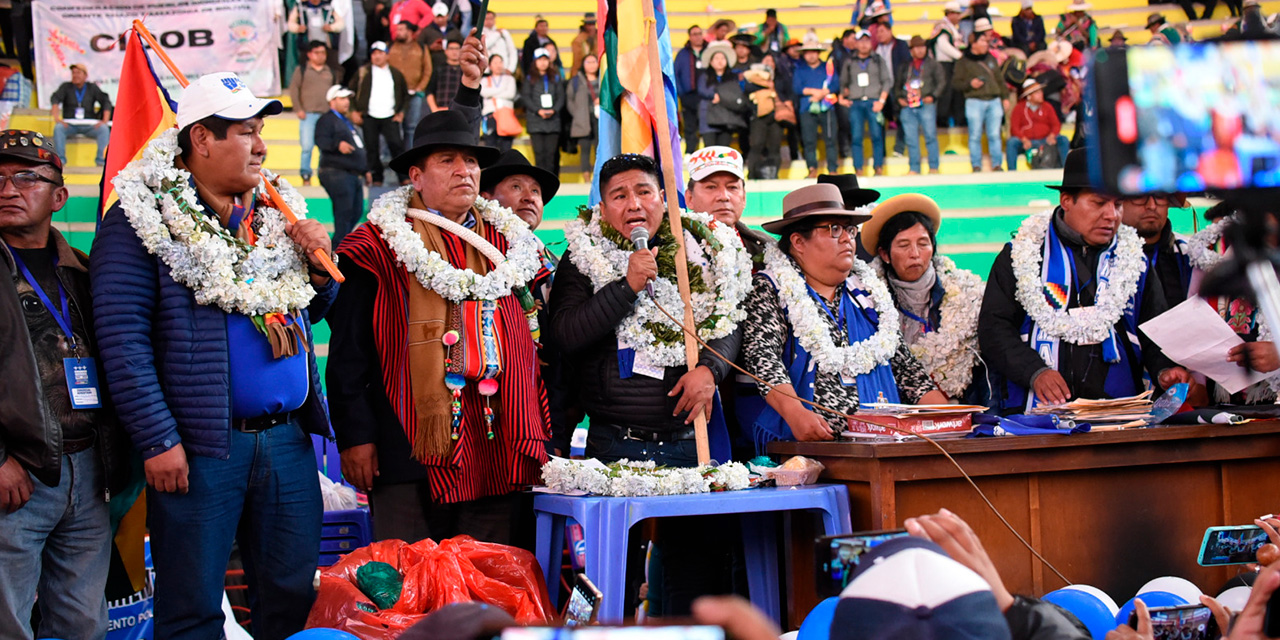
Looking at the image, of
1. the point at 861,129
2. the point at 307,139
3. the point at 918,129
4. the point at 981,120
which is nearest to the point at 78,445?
the point at 307,139

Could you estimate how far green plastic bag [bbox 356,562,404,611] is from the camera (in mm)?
3311

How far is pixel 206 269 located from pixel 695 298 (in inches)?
68.8

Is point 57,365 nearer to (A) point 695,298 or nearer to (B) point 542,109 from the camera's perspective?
(A) point 695,298

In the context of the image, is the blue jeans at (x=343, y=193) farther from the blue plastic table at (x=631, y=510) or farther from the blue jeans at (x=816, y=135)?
the blue plastic table at (x=631, y=510)

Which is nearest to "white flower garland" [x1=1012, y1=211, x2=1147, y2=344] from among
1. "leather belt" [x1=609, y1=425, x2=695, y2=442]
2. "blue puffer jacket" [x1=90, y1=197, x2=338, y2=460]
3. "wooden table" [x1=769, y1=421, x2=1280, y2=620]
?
"wooden table" [x1=769, y1=421, x2=1280, y2=620]

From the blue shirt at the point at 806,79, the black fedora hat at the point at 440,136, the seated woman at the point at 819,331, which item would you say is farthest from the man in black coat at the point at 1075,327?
the blue shirt at the point at 806,79

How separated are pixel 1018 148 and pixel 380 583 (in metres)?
12.2

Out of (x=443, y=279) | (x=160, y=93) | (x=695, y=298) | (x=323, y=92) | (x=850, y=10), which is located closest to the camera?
(x=443, y=279)

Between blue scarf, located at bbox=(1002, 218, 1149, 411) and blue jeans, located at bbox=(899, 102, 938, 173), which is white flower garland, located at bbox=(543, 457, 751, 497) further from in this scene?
blue jeans, located at bbox=(899, 102, 938, 173)

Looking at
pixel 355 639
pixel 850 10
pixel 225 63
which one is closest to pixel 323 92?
pixel 225 63

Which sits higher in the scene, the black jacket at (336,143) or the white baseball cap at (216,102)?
the black jacket at (336,143)

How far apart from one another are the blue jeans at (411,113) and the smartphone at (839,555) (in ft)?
34.8

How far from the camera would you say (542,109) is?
1258cm

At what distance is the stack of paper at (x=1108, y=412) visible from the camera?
3670 millimetres
